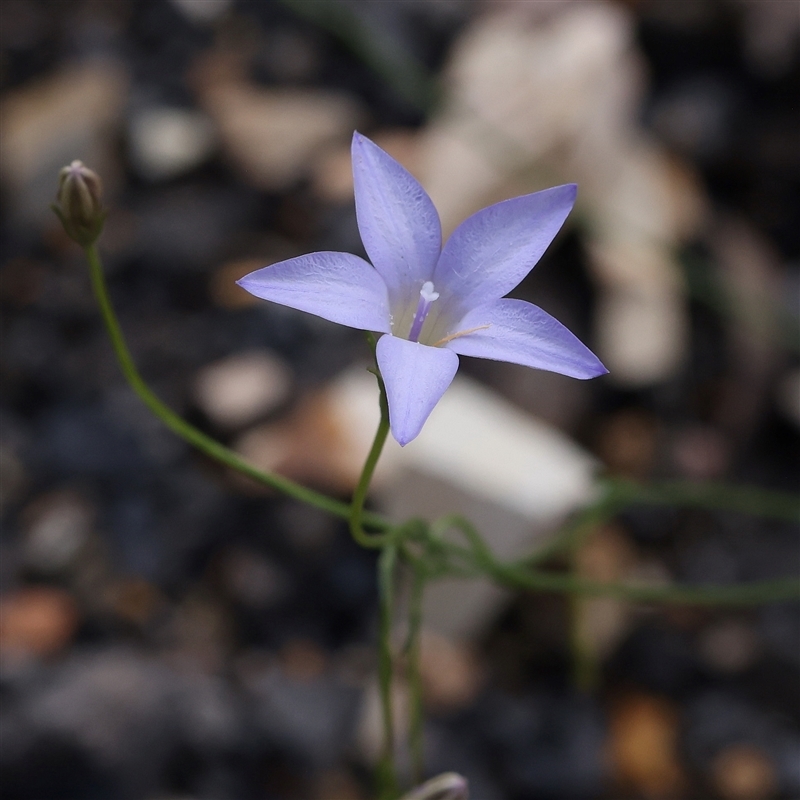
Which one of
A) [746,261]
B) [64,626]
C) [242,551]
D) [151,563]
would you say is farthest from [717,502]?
[64,626]

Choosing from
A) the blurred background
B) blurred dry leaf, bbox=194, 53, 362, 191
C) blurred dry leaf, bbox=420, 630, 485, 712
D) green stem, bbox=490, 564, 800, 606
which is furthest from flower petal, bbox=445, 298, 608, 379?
blurred dry leaf, bbox=194, 53, 362, 191

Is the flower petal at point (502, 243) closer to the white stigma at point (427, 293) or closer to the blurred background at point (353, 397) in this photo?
the white stigma at point (427, 293)

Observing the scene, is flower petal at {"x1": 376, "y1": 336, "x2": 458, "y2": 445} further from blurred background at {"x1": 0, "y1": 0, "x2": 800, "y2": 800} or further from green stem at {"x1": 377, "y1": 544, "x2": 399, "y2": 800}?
blurred background at {"x1": 0, "y1": 0, "x2": 800, "y2": 800}

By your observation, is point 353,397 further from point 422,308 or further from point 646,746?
point 422,308

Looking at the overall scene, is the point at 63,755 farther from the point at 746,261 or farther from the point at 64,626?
the point at 746,261

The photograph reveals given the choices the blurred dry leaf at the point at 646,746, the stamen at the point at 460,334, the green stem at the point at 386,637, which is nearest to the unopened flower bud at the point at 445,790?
the green stem at the point at 386,637

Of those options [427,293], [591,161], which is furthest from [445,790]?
[591,161]
